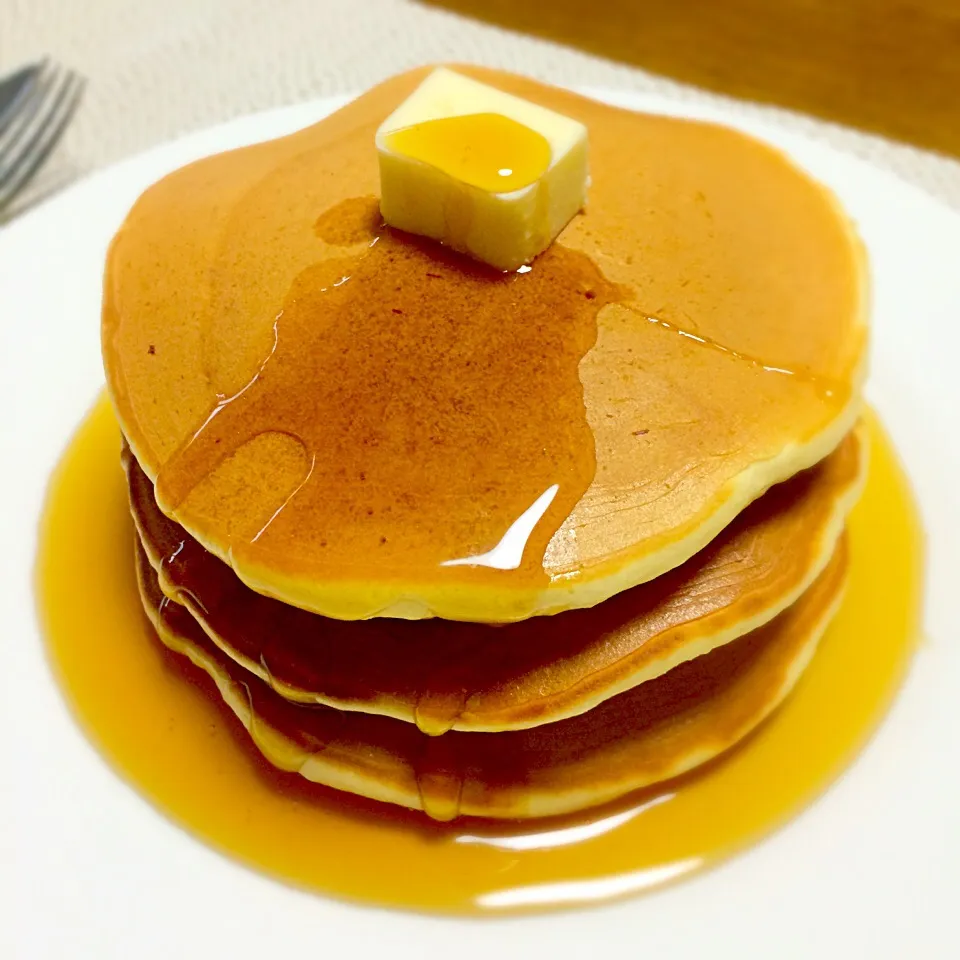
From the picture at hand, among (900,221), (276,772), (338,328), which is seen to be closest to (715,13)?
(900,221)

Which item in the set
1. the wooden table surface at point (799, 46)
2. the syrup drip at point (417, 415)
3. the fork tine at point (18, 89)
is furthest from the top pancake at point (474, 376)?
the wooden table surface at point (799, 46)

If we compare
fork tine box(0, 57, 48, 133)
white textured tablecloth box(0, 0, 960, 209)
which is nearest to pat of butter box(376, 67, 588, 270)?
white textured tablecloth box(0, 0, 960, 209)

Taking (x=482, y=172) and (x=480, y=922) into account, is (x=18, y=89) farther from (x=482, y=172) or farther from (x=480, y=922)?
(x=480, y=922)

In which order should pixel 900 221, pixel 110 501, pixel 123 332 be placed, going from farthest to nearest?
pixel 900 221 → pixel 110 501 → pixel 123 332

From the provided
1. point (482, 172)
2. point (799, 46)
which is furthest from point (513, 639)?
point (799, 46)

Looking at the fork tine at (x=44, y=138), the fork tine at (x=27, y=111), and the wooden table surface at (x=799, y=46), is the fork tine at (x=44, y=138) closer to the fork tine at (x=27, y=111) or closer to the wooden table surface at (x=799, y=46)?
the fork tine at (x=27, y=111)

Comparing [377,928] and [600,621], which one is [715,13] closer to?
[600,621]
